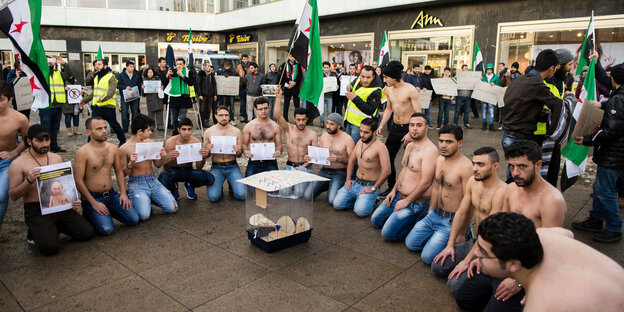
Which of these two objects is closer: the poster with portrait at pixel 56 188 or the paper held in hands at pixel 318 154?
the poster with portrait at pixel 56 188

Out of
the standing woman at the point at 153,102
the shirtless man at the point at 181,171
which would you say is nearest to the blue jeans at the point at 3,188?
the shirtless man at the point at 181,171

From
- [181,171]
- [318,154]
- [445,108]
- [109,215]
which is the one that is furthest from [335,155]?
[445,108]

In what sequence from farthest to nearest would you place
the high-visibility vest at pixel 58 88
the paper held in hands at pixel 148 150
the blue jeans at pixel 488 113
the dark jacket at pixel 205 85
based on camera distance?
the blue jeans at pixel 488 113
the dark jacket at pixel 205 85
the high-visibility vest at pixel 58 88
the paper held in hands at pixel 148 150

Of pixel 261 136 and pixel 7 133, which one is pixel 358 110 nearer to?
pixel 261 136

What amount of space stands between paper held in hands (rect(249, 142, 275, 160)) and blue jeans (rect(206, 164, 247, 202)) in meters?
0.38

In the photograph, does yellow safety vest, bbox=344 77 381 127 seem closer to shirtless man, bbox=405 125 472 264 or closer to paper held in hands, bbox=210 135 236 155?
paper held in hands, bbox=210 135 236 155

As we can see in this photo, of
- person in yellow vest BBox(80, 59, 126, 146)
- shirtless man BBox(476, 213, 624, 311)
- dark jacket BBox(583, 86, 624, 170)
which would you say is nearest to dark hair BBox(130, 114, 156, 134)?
person in yellow vest BBox(80, 59, 126, 146)

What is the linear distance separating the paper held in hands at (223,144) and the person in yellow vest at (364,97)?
1849 mm

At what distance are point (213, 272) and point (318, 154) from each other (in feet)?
8.51

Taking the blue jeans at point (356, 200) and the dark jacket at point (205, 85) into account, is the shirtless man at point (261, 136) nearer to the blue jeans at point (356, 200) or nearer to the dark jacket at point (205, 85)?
the blue jeans at point (356, 200)

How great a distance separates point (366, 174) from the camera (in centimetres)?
563

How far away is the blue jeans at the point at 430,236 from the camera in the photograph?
3.97m

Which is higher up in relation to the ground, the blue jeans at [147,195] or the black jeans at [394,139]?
the black jeans at [394,139]

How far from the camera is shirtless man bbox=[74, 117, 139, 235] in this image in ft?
15.1
